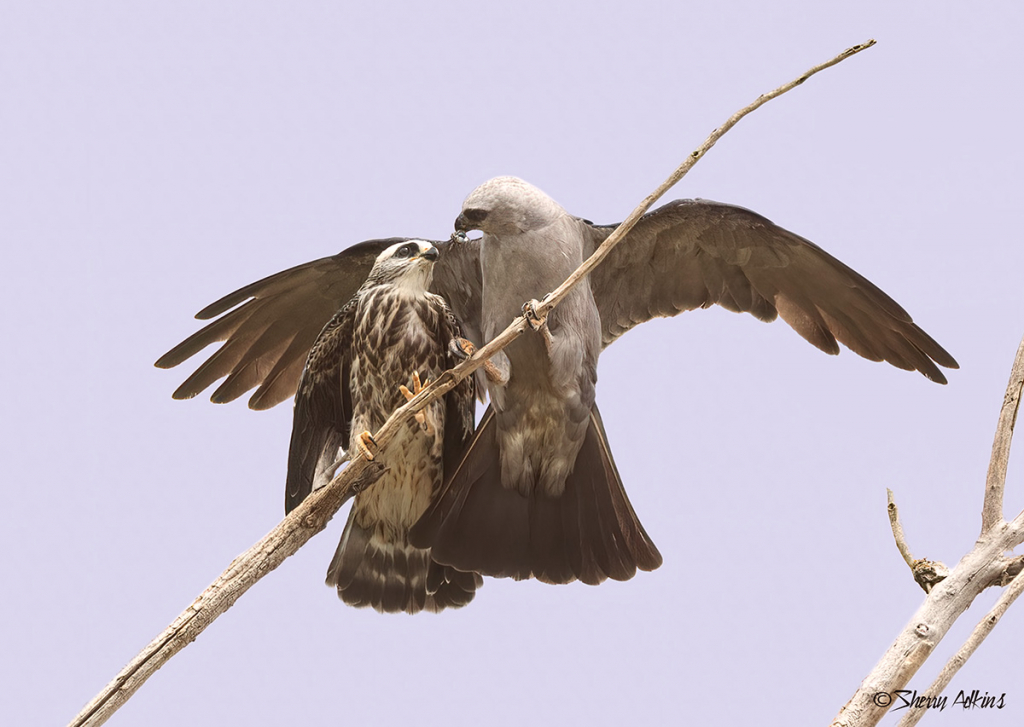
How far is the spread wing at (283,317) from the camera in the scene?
175 inches

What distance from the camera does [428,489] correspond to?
4312mm

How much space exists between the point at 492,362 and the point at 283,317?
3.11 feet

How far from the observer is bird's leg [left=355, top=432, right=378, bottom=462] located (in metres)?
3.82

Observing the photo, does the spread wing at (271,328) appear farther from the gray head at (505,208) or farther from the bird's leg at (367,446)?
the bird's leg at (367,446)

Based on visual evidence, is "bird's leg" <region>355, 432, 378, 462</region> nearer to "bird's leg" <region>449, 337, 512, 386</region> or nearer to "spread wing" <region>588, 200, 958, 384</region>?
"bird's leg" <region>449, 337, 512, 386</region>

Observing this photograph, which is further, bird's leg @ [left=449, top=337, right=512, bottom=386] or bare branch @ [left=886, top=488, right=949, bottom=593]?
bird's leg @ [left=449, top=337, right=512, bottom=386]

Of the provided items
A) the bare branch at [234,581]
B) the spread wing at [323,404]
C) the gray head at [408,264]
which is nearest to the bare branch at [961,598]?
the bare branch at [234,581]

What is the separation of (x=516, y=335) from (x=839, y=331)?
52.6 inches

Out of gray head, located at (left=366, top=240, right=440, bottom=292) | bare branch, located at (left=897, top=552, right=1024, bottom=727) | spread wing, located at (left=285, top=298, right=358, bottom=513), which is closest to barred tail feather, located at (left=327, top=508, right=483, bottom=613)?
spread wing, located at (left=285, top=298, right=358, bottom=513)

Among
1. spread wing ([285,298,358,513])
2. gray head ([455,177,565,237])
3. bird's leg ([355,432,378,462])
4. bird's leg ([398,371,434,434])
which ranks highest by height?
gray head ([455,177,565,237])

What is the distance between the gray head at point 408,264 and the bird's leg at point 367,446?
0.57 metres

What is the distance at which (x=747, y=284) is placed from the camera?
4.44 m

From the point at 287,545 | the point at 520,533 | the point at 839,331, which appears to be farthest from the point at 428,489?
the point at 839,331

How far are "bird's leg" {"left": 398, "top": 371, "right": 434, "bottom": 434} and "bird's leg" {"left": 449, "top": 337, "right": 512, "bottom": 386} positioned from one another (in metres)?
0.15
